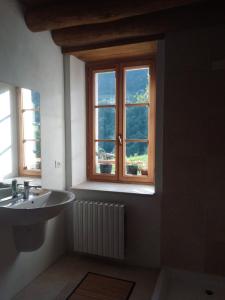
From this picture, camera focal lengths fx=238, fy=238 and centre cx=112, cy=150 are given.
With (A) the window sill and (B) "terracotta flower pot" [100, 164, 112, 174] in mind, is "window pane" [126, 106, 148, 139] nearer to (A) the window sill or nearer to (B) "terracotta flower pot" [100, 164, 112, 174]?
(B) "terracotta flower pot" [100, 164, 112, 174]

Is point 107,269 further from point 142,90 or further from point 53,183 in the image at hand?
point 142,90

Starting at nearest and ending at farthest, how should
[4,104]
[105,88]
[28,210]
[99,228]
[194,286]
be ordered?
[28,210]
[4,104]
[194,286]
[99,228]
[105,88]

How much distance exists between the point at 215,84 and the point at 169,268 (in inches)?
70.0

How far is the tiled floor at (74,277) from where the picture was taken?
2.06 metres

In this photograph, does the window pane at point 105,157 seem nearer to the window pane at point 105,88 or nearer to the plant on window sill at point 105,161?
the plant on window sill at point 105,161

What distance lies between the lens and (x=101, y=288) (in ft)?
7.00

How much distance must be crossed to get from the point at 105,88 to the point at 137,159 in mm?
940

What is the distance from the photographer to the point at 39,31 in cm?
217

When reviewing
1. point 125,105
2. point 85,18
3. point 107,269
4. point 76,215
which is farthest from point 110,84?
point 107,269

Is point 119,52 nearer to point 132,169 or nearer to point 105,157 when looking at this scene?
point 105,157

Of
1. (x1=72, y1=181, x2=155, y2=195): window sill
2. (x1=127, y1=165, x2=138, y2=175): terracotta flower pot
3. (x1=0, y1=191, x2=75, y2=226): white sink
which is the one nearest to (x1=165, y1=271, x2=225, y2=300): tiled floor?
(x1=72, y1=181, x2=155, y2=195): window sill

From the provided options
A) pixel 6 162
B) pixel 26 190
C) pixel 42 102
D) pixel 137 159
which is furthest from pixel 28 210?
pixel 137 159

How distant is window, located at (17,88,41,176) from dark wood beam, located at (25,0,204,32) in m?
0.61

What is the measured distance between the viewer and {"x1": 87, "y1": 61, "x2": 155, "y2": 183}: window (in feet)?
8.89
